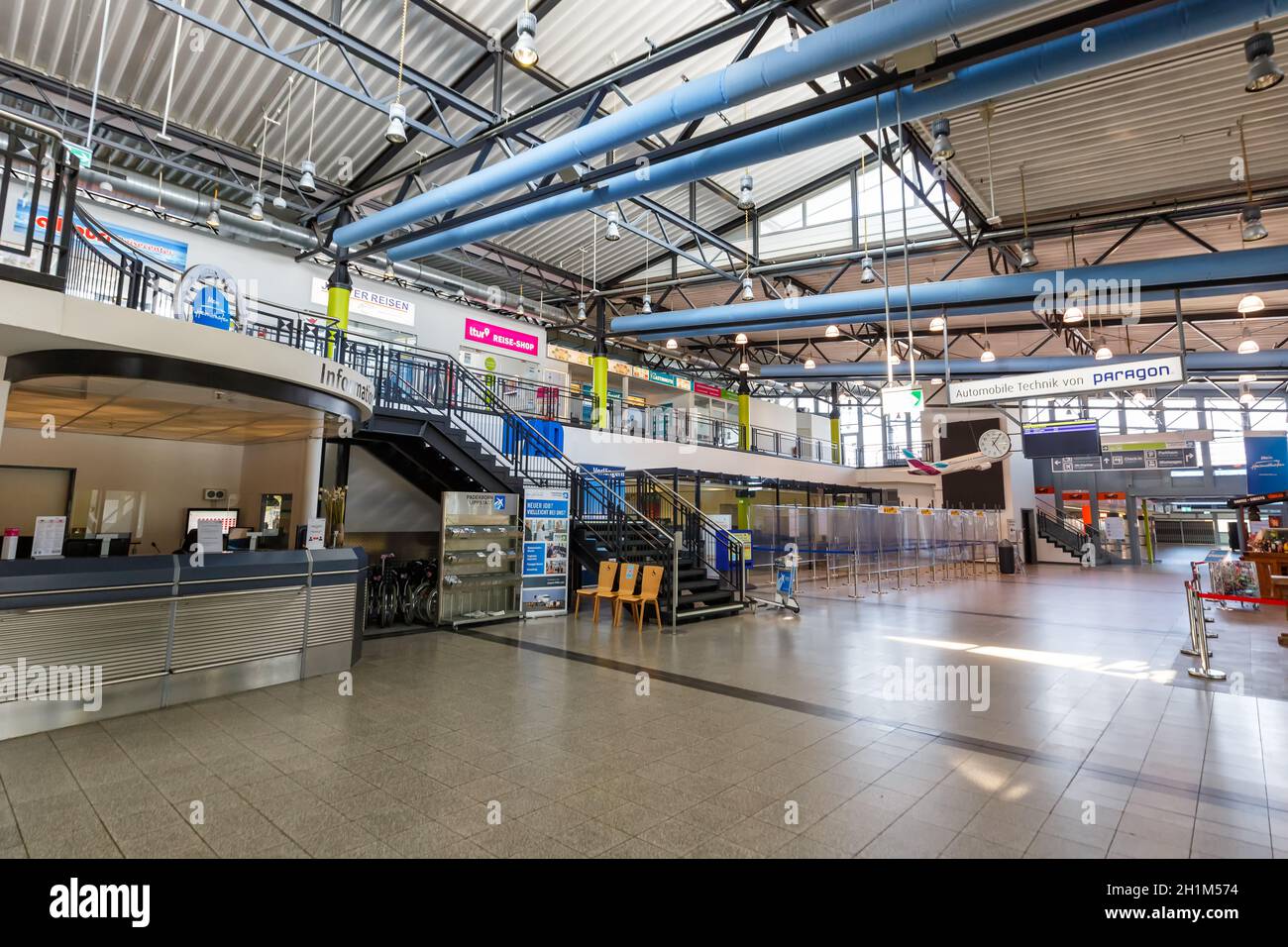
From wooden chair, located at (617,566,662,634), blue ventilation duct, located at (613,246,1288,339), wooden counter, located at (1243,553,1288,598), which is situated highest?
blue ventilation duct, located at (613,246,1288,339)

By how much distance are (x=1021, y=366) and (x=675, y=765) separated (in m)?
17.0

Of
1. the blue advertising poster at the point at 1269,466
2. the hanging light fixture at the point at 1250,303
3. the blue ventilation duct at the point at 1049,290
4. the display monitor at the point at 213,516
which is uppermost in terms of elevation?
the blue ventilation duct at the point at 1049,290

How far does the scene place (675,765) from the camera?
4047mm

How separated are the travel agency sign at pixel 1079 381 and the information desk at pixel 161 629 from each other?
33.6 feet

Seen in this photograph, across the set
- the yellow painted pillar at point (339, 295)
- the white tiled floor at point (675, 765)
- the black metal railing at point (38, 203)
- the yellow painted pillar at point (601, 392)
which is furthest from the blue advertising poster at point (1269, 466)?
the yellow painted pillar at point (339, 295)

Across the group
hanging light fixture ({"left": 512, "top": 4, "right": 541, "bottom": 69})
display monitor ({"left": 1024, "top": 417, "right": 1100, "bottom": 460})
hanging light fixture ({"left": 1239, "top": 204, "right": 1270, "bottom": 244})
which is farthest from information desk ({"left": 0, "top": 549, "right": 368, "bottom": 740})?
display monitor ({"left": 1024, "top": 417, "right": 1100, "bottom": 460})

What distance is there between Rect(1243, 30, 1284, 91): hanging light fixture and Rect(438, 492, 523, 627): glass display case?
9.53 meters

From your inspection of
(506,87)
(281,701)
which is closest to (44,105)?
(506,87)

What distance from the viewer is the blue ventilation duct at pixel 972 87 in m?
4.78

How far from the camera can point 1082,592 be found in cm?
1398

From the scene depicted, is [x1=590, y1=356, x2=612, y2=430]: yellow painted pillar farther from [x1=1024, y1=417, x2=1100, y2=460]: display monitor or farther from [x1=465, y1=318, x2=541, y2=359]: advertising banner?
[x1=1024, y1=417, x2=1100, y2=460]: display monitor

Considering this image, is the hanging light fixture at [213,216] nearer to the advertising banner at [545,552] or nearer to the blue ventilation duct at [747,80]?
the blue ventilation duct at [747,80]

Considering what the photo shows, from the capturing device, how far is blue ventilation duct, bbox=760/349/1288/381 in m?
14.8

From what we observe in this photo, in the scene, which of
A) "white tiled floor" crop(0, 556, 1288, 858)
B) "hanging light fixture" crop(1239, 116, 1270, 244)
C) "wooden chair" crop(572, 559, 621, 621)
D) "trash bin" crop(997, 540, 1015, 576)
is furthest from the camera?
"trash bin" crop(997, 540, 1015, 576)
